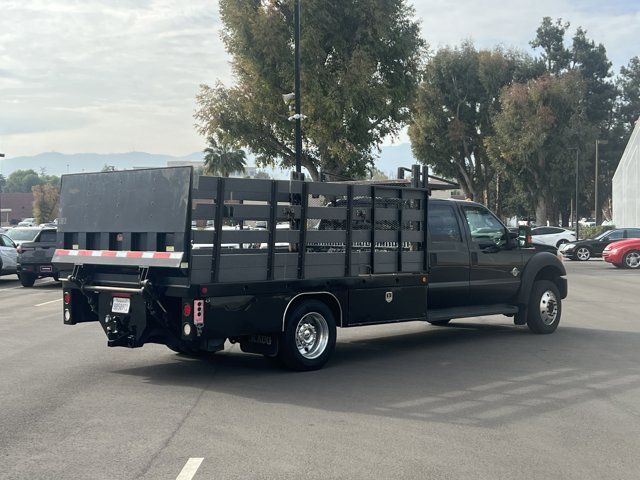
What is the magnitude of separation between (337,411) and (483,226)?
5646mm

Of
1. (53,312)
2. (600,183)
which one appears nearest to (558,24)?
(600,183)

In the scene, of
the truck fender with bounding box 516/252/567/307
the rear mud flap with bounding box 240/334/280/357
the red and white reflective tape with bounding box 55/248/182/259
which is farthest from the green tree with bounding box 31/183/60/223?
the rear mud flap with bounding box 240/334/280/357

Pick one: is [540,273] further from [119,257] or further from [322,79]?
[322,79]

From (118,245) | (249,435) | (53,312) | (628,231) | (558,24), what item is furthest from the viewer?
(558,24)

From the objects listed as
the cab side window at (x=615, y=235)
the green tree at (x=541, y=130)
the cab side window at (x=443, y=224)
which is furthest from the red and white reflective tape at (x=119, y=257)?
the green tree at (x=541, y=130)

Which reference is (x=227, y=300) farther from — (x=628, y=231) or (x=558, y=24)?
(x=558, y=24)

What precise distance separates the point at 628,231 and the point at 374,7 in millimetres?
14623

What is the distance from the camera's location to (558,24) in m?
73.4

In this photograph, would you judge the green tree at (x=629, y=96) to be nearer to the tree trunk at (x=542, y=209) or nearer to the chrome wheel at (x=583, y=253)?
the tree trunk at (x=542, y=209)

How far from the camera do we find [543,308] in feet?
42.4

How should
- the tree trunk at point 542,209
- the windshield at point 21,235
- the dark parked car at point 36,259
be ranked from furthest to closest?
the tree trunk at point 542,209 < the windshield at point 21,235 < the dark parked car at point 36,259

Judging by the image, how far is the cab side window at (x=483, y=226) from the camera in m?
12.1

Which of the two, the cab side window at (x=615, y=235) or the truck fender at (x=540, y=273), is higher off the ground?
the cab side window at (x=615, y=235)

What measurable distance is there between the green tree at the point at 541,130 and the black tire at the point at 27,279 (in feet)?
124
